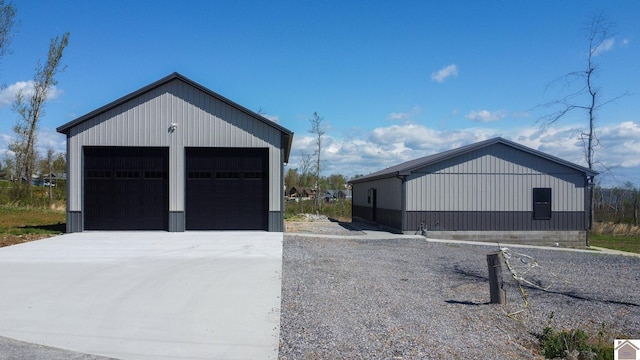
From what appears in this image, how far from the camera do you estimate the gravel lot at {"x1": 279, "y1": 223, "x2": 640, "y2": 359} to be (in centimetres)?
587

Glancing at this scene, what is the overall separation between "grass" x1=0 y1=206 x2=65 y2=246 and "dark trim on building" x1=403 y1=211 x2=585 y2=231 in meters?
13.3

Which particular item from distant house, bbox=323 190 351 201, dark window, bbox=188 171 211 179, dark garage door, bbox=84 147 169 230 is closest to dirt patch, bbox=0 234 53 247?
dark garage door, bbox=84 147 169 230

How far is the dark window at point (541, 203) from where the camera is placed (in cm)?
2072

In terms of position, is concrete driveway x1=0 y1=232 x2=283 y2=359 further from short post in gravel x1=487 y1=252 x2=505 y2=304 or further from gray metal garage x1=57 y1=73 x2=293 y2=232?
gray metal garage x1=57 y1=73 x2=293 y2=232

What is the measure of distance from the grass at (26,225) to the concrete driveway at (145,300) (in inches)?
113

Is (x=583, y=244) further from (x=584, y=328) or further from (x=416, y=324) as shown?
(x=416, y=324)

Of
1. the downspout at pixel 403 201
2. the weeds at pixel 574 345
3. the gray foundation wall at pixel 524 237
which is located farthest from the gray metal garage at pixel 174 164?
the weeds at pixel 574 345

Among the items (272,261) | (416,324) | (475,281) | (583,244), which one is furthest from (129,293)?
(583,244)

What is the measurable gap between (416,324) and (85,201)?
14797 millimetres

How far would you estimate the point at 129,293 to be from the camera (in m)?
8.16

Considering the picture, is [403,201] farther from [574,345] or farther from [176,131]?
[574,345]

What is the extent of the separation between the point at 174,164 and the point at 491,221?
41.3ft

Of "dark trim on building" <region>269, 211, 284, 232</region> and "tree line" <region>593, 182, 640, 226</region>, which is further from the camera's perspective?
"tree line" <region>593, 182, 640, 226</region>

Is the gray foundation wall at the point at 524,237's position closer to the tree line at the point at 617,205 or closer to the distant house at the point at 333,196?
the tree line at the point at 617,205
